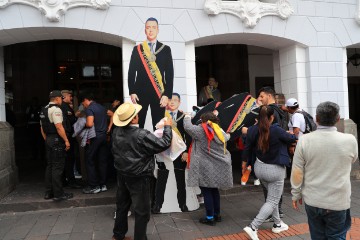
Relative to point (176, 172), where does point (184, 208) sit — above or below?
below

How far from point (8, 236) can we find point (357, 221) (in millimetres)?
4808

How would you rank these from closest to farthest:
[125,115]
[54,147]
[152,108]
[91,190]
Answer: [125,115] < [152,108] < [54,147] < [91,190]

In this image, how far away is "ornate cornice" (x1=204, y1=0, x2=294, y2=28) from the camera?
5.93 m

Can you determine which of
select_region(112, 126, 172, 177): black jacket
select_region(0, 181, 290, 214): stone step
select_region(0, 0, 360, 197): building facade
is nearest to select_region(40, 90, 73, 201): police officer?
select_region(0, 181, 290, 214): stone step

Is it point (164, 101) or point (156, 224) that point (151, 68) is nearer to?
point (164, 101)

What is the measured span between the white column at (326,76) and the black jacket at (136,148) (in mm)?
4093

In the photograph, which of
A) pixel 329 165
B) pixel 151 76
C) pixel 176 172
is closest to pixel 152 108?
pixel 151 76

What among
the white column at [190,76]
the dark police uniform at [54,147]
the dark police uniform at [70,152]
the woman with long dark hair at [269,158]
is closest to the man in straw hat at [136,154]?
the woman with long dark hair at [269,158]

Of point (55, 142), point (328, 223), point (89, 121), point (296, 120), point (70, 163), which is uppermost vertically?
point (89, 121)

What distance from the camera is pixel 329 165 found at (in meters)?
2.77

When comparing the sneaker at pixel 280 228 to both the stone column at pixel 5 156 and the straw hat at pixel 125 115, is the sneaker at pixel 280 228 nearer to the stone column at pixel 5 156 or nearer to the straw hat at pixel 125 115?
the straw hat at pixel 125 115

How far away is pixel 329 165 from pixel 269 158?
1291mm

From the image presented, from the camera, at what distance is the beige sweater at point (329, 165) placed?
275cm

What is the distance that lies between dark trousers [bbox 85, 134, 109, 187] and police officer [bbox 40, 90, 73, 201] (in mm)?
430
